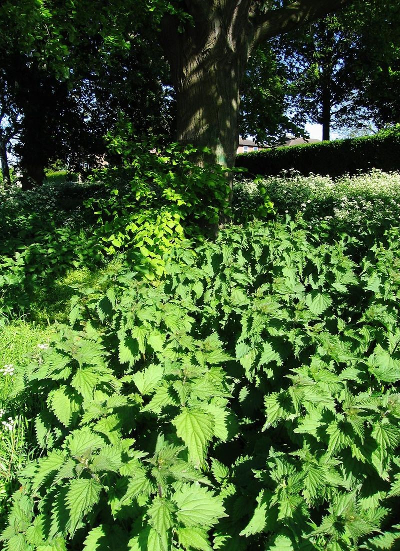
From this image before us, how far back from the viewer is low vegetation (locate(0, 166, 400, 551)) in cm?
151

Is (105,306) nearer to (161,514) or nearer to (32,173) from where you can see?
(161,514)

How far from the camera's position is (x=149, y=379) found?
206 centimetres

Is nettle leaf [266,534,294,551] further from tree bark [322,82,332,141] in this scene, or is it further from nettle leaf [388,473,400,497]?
tree bark [322,82,332,141]

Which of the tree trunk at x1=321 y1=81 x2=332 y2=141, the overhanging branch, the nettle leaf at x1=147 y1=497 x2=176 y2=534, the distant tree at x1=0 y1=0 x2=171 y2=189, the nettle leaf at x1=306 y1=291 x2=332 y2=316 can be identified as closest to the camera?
the nettle leaf at x1=147 y1=497 x2=176 y2=534

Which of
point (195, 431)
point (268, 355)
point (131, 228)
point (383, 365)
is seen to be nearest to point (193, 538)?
point (195, 431)

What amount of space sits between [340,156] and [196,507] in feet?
55.7

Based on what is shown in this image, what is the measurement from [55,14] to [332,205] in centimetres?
631

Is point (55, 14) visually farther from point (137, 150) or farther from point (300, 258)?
point (300, 258)

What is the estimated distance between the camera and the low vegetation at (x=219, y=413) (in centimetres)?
151

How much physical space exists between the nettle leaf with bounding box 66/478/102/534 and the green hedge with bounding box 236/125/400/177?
13.9 metres

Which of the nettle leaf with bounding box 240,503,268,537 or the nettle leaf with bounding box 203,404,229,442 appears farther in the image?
the nettle leaf with bounding box 203,404,229,442

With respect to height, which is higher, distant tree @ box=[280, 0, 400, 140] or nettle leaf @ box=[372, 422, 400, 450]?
distant tree @ box=[280, 0, 400, 140]

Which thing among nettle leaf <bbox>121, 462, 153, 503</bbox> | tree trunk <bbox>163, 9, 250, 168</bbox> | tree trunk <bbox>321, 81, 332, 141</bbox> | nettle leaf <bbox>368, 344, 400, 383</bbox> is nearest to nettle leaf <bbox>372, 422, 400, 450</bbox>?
nettle leaf <bbox>368, 344, 400, 383</bbox>

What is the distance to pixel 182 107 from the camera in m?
6.58
